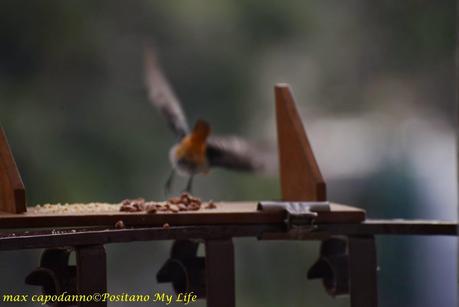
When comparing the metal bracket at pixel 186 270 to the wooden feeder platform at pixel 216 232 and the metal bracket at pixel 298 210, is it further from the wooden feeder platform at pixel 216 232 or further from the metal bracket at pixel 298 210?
the metal bracket at pixel 298 210

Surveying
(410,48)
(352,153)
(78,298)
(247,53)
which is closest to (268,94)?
(247,53)

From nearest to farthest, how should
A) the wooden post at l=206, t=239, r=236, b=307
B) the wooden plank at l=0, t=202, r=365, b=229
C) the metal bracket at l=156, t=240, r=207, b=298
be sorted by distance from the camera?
the wooden plank at l=0, t=202, r=365, b=229 → the wooden post at l=206, t=239, r=236, b=307 → the metal bracket at l=156, t=240, r=207, b=298

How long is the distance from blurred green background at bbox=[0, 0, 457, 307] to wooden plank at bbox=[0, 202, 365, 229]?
4.36ft

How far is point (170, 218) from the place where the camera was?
2672 millimetres

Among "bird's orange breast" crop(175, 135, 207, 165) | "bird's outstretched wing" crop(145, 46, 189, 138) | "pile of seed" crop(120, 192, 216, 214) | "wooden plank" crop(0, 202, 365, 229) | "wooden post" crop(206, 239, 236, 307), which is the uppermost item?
"bird's outstretched wing" crop(145, 46, 189, 138)

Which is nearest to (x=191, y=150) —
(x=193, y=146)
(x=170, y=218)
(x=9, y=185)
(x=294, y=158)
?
(x=193, y=146)

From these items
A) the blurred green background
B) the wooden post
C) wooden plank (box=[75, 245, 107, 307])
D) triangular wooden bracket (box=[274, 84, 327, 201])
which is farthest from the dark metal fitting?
the blurred green background

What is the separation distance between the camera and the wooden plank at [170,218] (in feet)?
8.33

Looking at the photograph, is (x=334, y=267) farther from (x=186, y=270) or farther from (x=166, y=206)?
(x=166, y=206)

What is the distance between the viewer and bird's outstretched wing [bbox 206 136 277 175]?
422cm

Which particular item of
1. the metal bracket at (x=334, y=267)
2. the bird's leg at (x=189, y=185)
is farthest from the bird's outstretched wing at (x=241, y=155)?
the metal bracket at (x=334, y=267)

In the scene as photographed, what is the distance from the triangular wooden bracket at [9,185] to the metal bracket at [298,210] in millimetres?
781

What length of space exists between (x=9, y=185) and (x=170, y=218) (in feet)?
1.69

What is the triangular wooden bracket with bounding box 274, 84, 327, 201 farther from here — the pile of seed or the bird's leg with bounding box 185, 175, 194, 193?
the bird's leg with bounding box 185, 175, 194, 193
